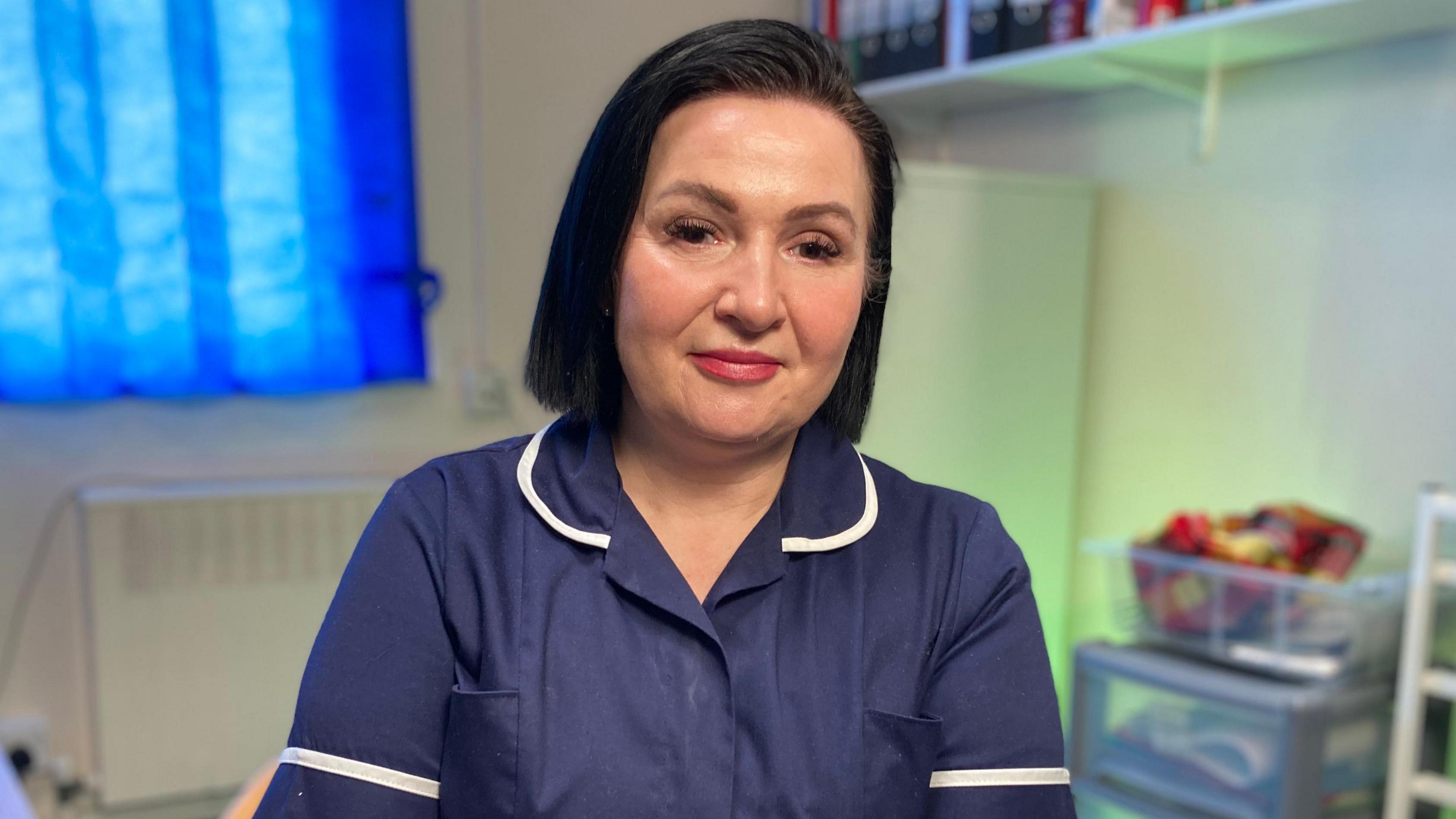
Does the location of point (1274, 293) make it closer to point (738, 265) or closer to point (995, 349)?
point (995, 349)

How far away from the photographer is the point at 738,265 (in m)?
0.79

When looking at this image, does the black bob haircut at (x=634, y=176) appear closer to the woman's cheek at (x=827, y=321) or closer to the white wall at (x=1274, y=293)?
the woman's cheek at (x=827, y=321)

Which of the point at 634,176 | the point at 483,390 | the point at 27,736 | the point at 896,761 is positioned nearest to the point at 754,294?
the point at 634,176

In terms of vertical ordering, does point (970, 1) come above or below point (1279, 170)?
above

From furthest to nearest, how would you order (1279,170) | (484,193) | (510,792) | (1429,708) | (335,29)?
1. (484,193)
2. (335,29)
3. (1279,170)
4. (1429,708)
5. (510,792)

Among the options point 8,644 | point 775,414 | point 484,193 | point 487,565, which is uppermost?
point 484,193

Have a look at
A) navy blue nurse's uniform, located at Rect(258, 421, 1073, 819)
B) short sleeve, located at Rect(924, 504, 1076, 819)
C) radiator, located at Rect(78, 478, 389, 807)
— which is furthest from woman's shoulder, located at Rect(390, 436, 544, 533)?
radiator, located at Rect(78, 478, 389, 807)

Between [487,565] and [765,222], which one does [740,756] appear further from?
[765,222]

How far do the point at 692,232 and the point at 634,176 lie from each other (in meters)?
0.06

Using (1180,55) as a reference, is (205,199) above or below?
below

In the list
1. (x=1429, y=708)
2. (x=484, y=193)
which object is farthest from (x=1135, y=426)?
(x=484, y=193)

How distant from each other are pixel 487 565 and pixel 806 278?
1.07 ft

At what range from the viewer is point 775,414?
0.82 metres

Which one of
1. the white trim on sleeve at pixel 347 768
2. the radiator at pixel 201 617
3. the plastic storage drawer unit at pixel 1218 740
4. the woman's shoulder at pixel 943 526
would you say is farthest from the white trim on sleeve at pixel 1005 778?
the radiator at pixel 201 617
